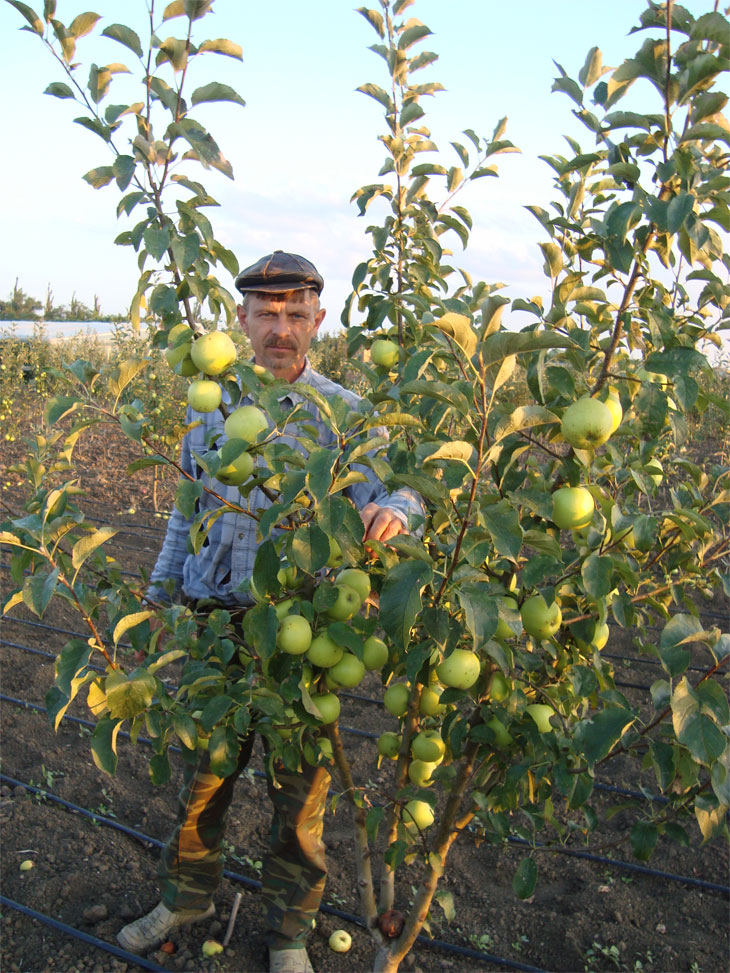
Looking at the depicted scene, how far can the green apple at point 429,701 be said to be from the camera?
4.88 ft

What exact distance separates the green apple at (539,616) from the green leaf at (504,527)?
29cm

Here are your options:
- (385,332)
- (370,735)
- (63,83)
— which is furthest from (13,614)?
(63,83)

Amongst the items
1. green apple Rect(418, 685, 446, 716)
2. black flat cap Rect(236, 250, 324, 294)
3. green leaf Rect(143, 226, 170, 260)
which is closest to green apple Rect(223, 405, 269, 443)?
green leaf Rect(143, 226, 170, 260)

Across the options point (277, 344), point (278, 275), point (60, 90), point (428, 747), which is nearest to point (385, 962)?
point (428, 747)

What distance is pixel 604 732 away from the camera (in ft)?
3.66

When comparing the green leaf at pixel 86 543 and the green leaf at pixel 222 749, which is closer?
the green leaf at pixel 86 543

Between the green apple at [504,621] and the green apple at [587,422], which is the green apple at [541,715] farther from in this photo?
the green apple at [587,422]

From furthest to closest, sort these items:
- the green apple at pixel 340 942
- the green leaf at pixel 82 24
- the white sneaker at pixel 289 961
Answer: the green apple at pixel 340 942
the white sneaker at pixel 289 961
the green leaf at pixel 82 24

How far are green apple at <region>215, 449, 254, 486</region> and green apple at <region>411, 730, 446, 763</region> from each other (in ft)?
2.22

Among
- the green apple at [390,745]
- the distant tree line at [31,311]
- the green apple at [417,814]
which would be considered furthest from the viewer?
the distant tree line at [31,311]

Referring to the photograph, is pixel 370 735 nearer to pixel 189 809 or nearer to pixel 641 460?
pixel 189 809

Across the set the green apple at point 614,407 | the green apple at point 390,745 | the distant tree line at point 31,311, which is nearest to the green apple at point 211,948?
the green apple at point 390,745

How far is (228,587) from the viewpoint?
2076 millimetres

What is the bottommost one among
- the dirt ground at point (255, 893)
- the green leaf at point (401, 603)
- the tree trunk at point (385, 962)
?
the dirt ground at point (255, 893)
